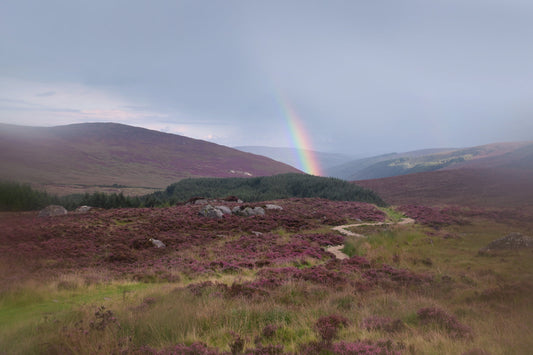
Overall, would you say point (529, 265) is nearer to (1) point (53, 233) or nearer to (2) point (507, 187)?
(1) point (53, 233)

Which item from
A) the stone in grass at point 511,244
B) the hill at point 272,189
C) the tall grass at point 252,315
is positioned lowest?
the hill at point 272,189

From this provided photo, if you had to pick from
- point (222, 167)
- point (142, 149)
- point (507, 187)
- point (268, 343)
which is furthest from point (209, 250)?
point (142, 149)

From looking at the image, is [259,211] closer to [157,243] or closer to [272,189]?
[157,243]

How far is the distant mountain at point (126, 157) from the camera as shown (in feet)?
334

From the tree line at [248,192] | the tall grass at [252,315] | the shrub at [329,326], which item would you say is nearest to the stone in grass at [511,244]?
the tall grass at [252,315]

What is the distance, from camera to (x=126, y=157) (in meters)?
141

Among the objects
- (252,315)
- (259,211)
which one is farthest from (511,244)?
(259,211)

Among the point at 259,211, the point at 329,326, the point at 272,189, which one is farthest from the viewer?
the point at 272,189

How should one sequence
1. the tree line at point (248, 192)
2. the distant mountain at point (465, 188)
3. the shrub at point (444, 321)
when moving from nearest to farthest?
the shrub at point (444, 321) → the tree line at point (248, 192) → the distant mountain at point (465, 188)

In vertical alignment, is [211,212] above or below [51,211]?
below

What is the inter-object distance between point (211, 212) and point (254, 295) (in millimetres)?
26950

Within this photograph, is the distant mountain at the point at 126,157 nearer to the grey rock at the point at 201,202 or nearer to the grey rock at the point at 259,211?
the grey rock at the point at 201,202

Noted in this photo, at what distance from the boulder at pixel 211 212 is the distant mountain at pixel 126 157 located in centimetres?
7313

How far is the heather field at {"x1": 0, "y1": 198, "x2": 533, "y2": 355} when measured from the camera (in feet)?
16.8
